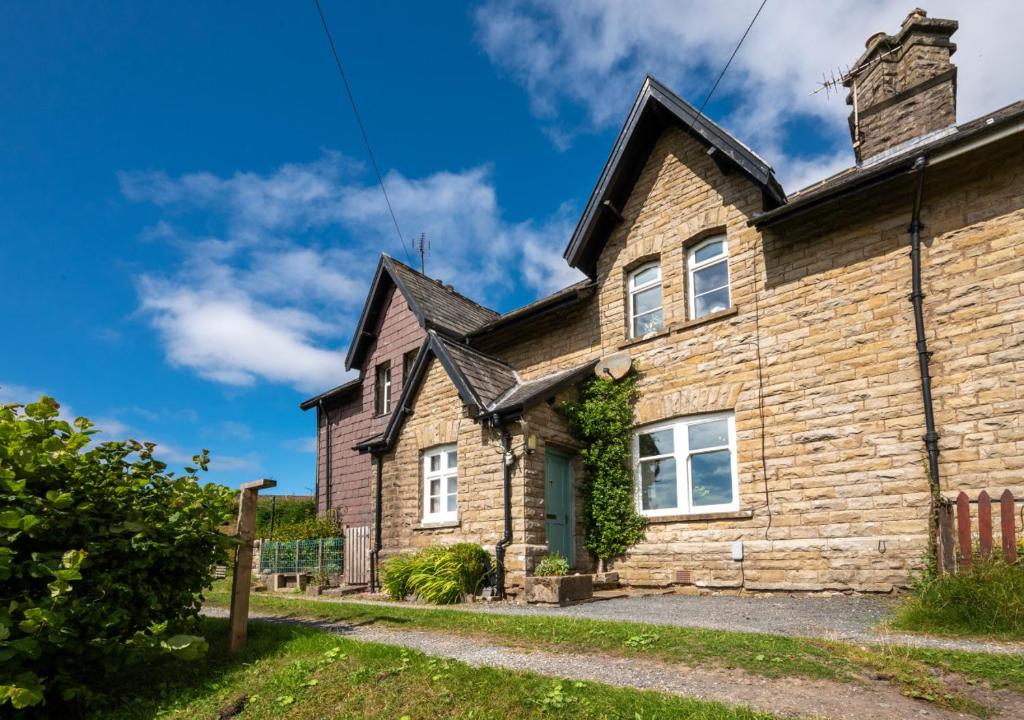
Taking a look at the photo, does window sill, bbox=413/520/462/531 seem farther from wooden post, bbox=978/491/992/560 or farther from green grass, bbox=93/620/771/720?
wooden post, bbox=978/491/992/560

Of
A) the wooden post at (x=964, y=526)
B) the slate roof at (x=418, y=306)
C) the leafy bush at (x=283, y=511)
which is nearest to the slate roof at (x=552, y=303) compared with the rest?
the slate roof at (x=418, y=306)

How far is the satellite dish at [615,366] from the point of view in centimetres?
1253

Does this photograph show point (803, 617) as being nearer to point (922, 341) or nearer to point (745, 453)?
point (745, 453)

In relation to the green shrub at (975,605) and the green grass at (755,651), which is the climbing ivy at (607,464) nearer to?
the green grass at (755,651)

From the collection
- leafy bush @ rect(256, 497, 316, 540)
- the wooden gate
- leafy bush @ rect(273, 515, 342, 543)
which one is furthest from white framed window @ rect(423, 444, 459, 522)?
leafy bush @ rect(256, 497, 316, 540)

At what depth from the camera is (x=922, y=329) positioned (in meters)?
9.23

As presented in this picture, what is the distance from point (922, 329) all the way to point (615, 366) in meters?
5.10

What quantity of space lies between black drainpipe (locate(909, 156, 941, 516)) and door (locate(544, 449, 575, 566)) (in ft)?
19.4

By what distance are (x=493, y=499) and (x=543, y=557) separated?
1350 mm

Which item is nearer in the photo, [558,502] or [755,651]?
[755,651]

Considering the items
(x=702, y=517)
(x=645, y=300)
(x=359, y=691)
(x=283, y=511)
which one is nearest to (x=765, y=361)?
(x=702, y=517)

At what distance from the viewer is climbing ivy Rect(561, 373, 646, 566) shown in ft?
39.6

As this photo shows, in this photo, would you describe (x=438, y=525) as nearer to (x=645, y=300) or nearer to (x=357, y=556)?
(x=357, y=556)

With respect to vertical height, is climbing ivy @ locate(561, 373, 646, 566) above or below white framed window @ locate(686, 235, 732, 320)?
below
